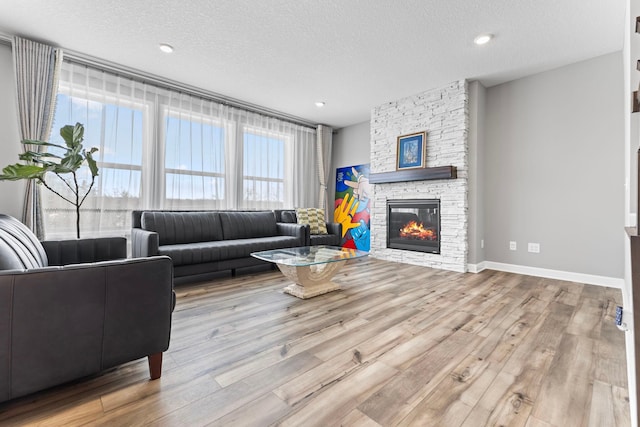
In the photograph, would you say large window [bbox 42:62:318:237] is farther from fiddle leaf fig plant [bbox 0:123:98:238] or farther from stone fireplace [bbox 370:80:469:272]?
stone fireplace [bbox 370:80:469:272]

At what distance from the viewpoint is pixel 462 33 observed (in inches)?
108

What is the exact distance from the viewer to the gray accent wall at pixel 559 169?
3.09m

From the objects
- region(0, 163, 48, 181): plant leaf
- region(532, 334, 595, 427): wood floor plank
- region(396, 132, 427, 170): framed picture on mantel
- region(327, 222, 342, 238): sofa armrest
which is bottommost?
region(532, 334, 595, 427): wood floor plank

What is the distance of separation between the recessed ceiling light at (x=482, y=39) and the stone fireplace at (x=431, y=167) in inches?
35.2

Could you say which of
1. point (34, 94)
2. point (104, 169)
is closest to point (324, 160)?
point (104, 169)

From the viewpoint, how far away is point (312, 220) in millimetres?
4906

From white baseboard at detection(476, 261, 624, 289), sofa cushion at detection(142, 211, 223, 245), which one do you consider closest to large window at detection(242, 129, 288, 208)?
sofa cushion at detection(142, 211, 223, 245)

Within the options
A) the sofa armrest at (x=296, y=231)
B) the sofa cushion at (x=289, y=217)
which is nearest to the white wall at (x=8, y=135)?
the sofa armrest at (x=296, y=231)

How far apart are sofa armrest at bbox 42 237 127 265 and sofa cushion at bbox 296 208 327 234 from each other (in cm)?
277

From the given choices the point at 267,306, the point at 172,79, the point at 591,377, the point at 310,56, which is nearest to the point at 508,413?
the point at 591,377

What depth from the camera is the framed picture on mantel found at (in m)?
4.17

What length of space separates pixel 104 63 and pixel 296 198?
134 inches

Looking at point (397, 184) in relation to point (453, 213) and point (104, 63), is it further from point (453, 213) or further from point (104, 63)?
point (104, 63)

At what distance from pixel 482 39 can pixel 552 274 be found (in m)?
2.92
